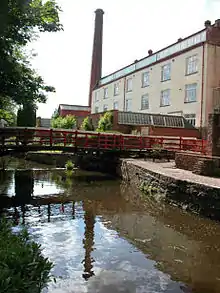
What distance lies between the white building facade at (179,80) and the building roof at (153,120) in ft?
2.73

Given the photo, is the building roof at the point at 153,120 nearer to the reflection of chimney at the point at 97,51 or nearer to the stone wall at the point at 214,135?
the stone wall at the point at 214,135

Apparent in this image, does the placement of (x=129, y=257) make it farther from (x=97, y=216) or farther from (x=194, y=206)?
(x=194, y=206)

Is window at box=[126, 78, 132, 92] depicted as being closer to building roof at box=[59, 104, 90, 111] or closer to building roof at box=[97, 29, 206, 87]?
building roof at box=[97, 29, 206, 87]

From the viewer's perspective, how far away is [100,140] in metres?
20.2

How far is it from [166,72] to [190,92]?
14.8 ft

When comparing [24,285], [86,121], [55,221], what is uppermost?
[86,121]

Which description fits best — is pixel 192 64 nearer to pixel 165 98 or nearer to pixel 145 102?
pixel 165 98

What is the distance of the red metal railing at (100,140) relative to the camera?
1828 cm

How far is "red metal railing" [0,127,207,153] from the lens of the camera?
1828 cm

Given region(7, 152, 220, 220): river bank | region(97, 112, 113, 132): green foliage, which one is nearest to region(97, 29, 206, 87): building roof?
region(97, 112, 113, 132): green foliage

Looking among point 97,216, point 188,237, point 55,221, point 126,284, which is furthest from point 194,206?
point 126,284

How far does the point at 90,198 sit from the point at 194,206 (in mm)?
4214

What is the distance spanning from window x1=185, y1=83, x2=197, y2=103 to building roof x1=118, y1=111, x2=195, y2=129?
5.64 feet

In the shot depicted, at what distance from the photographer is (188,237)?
7980mm
